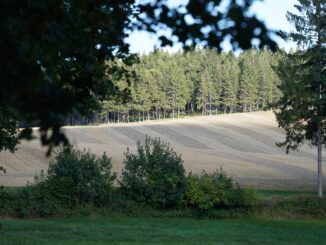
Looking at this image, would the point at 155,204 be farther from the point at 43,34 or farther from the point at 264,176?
the point at 43,34

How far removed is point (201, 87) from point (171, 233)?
120m

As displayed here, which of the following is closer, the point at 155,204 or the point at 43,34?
the point at 43,34

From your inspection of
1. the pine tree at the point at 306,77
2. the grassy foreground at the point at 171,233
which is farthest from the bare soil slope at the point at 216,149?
the grassy foreground at the point at 171,233

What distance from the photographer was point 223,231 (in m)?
21.3

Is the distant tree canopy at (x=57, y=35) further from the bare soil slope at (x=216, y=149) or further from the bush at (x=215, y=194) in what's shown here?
the bare soil slope at (x=216, y=149)

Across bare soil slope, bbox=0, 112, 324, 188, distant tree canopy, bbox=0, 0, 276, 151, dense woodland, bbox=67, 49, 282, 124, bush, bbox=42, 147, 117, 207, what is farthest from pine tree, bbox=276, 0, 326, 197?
dense woodland, bbox=67, 49, 282, 124

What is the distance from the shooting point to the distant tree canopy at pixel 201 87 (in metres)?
132

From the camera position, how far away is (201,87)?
13900 centimetres

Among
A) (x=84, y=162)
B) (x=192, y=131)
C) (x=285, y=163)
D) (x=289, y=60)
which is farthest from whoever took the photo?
(x=192, y=131)

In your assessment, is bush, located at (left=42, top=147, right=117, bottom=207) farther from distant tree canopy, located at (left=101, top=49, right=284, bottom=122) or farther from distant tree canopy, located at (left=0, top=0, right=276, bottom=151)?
distant tree canopy, located at (left=101, top=49, right=284, bottom=122)

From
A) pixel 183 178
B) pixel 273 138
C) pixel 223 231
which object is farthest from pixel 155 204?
pixel 273 138

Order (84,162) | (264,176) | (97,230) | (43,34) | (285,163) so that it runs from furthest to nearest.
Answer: (285,163) < (264,176) < (84,162) < (97,230) < (43,34)

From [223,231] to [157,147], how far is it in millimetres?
8091

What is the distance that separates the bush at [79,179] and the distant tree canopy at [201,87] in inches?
Result: 3897
